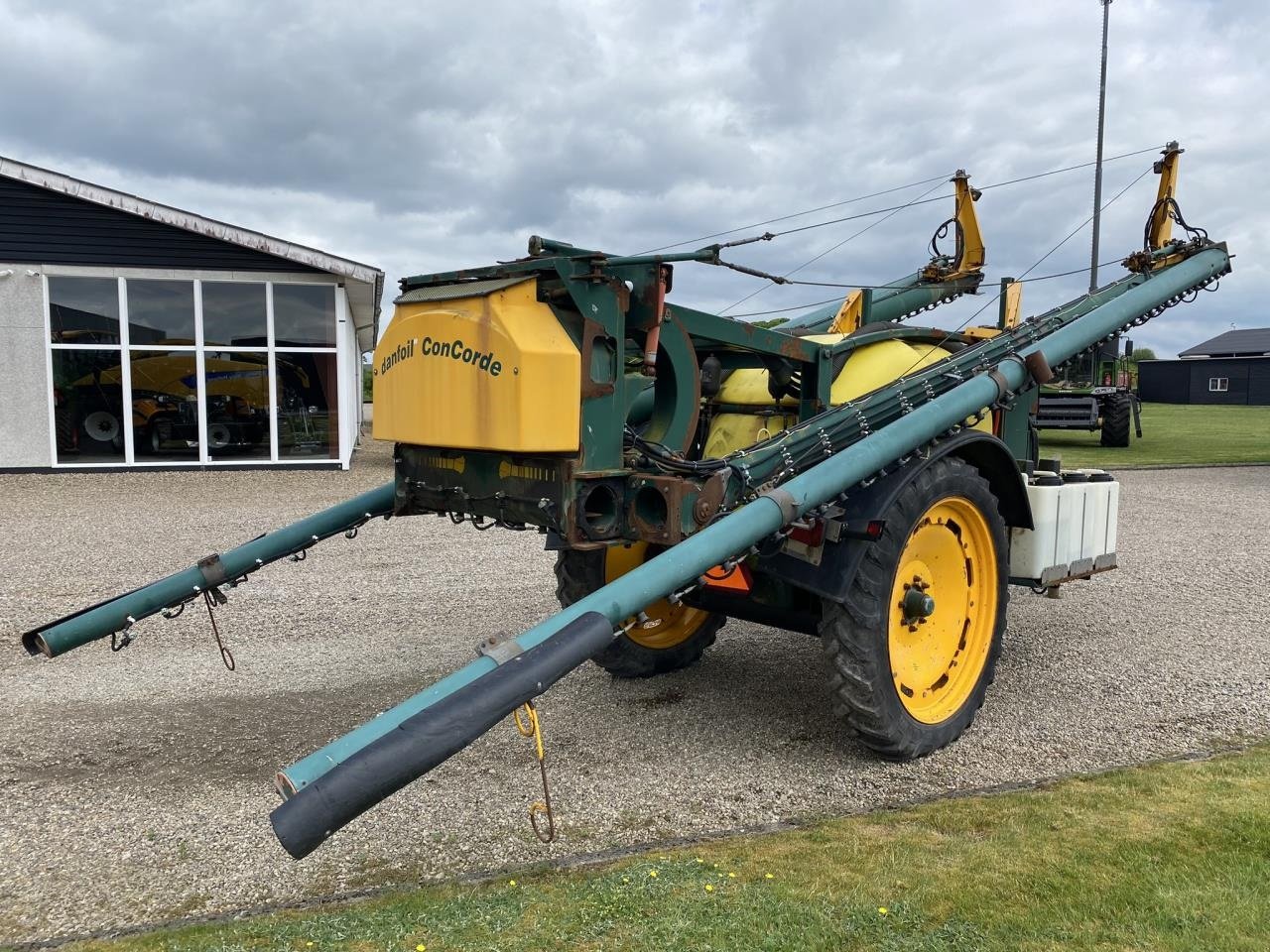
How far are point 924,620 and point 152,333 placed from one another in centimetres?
1375

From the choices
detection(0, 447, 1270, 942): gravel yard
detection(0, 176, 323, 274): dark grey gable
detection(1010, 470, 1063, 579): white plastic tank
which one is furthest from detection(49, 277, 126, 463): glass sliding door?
detection(1010, 470, 1063, 579): white plastic tank

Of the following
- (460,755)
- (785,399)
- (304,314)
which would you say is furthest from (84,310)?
(785,399)

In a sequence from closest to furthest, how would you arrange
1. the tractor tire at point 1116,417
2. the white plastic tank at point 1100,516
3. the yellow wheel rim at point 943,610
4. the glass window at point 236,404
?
the yellow wheel rim at point 943,610 → the white plastic tank at point 1100,516 → the glass window at point 236,404 → the tractor tire at point 1116,417

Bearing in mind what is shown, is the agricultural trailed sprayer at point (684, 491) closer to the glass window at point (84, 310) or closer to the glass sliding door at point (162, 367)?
the glass sliding door at point (162, 367)

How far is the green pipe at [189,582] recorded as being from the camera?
4.01 m

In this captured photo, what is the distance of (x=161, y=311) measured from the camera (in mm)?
→ 14797

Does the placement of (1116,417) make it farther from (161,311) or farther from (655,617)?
(655,617)

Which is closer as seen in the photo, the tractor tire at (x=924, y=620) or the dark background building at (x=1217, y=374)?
the tractor tire at (x=924, y=620)

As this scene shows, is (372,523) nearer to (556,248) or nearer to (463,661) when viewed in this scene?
(463,661)

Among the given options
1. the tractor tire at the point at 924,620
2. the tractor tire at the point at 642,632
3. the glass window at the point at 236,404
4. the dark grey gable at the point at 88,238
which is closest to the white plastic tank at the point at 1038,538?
the tractor tire at the point at 924,620

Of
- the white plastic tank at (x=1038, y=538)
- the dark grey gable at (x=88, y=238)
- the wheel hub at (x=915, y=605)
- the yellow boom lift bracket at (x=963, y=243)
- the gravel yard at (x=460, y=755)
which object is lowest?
the gravel yard at (x=460, y=755)

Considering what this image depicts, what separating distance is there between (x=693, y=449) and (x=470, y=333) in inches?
70.4

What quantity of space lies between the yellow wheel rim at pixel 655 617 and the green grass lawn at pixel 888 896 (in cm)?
182

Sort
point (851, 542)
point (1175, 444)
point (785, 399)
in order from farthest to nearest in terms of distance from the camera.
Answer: point (1175, 444), point (785, 399), point (851, 542)
